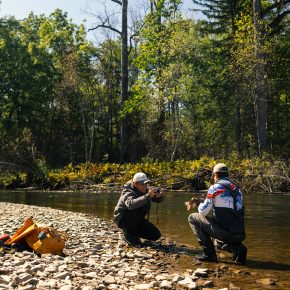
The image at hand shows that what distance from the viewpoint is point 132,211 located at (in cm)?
827

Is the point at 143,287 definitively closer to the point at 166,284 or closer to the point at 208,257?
the point at 166,284

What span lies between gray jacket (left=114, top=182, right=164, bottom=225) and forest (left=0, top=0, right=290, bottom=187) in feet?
51.8

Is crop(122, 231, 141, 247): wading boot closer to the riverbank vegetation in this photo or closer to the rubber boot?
the rubber boot

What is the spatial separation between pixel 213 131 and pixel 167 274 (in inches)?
1162

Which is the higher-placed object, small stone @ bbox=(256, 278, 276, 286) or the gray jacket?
the gray jacket

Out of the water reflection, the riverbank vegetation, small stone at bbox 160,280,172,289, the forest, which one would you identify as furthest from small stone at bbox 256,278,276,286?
the forest

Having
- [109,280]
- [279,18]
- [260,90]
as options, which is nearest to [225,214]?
[109,280]

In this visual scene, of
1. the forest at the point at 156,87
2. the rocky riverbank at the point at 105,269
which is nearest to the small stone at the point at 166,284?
the rocky riverbank at the point at 105,269

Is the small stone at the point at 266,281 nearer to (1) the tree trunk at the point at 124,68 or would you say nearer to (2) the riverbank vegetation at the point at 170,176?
(2) the riverbank vegetation at the point at 170,176

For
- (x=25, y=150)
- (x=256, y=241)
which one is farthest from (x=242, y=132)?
(x=256, y=241)

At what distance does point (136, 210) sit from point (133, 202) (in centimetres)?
44

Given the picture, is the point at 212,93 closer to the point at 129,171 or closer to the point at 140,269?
the point at 129,171

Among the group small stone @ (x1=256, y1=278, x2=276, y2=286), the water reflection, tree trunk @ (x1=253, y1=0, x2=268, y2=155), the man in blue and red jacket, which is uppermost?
tree trunk @ (x1=253, y1=0, x2=268, y2=155)

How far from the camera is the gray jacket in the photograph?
783 centimetres
